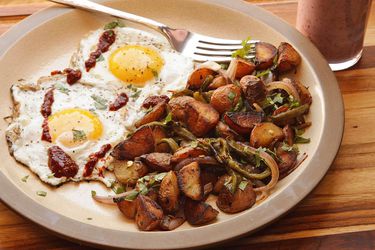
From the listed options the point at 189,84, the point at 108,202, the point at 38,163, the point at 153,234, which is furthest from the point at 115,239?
the point at 189,84

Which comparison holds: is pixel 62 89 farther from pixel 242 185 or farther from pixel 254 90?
pixel 242 185

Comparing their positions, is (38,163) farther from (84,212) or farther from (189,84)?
(189,84)

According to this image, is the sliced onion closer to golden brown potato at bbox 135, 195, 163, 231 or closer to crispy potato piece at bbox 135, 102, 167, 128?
crispy potato piece at bbox 135, 102, 167, 128

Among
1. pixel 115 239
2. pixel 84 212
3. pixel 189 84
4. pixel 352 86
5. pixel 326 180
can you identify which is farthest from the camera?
pixel 352 86

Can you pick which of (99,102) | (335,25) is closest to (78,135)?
(99,102)

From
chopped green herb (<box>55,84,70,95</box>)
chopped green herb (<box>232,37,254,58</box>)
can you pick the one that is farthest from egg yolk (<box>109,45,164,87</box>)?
chopped green herb (<box>232,37,254,58</box>)

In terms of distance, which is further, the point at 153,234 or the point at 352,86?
the point at 352,86

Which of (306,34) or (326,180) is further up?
(306,34)
